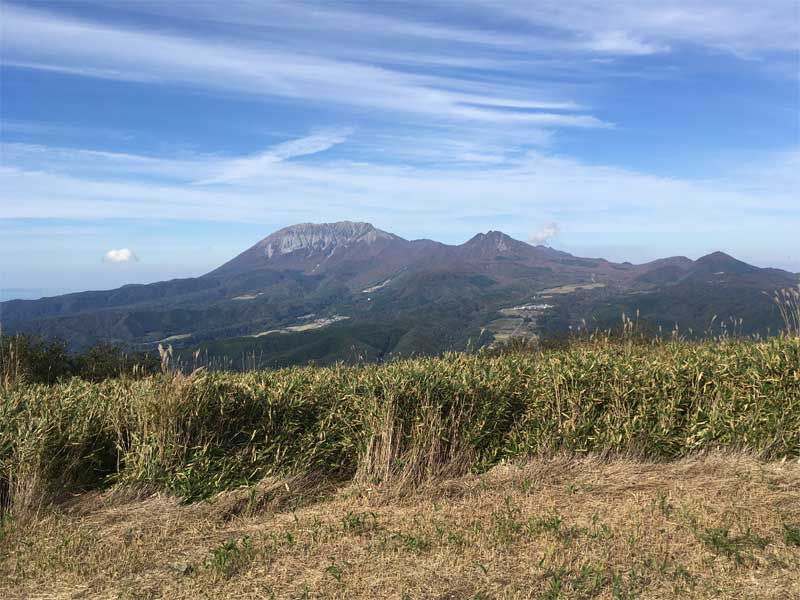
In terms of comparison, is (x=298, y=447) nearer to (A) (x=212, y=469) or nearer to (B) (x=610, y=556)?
(A) (x=212, y=469)

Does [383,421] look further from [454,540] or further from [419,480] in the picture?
[454,540]

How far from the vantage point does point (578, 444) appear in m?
6.23

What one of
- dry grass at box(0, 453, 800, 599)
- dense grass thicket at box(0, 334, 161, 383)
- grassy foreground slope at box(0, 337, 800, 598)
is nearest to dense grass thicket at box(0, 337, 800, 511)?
grassy foreground slope at box(0, 337, 800, 598)

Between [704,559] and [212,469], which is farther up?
[212,469]

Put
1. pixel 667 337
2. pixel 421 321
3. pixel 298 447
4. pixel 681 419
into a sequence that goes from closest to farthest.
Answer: pixel 298 447 < pixel 681 419 < pixel 667 337 < pixel 421 321

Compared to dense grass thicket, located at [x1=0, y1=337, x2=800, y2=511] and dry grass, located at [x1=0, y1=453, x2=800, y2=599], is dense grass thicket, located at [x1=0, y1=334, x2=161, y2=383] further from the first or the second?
dry grass, located at [x1=0, y1=453, x2=800, y2=599]

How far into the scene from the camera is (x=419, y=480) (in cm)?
575

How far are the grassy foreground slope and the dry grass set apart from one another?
19mm

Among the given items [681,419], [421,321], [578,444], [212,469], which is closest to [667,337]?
[681,419]

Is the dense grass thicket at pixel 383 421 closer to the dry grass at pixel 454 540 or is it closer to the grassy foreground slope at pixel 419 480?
the grassy foreground slope at pixel 419 480

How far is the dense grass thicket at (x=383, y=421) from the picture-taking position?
558 cm

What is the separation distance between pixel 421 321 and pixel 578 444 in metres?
188

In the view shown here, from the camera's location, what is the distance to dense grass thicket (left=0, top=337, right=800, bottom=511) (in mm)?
5578

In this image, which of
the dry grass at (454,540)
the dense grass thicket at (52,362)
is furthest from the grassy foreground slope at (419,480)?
the dense grass thicket at (52,362)
